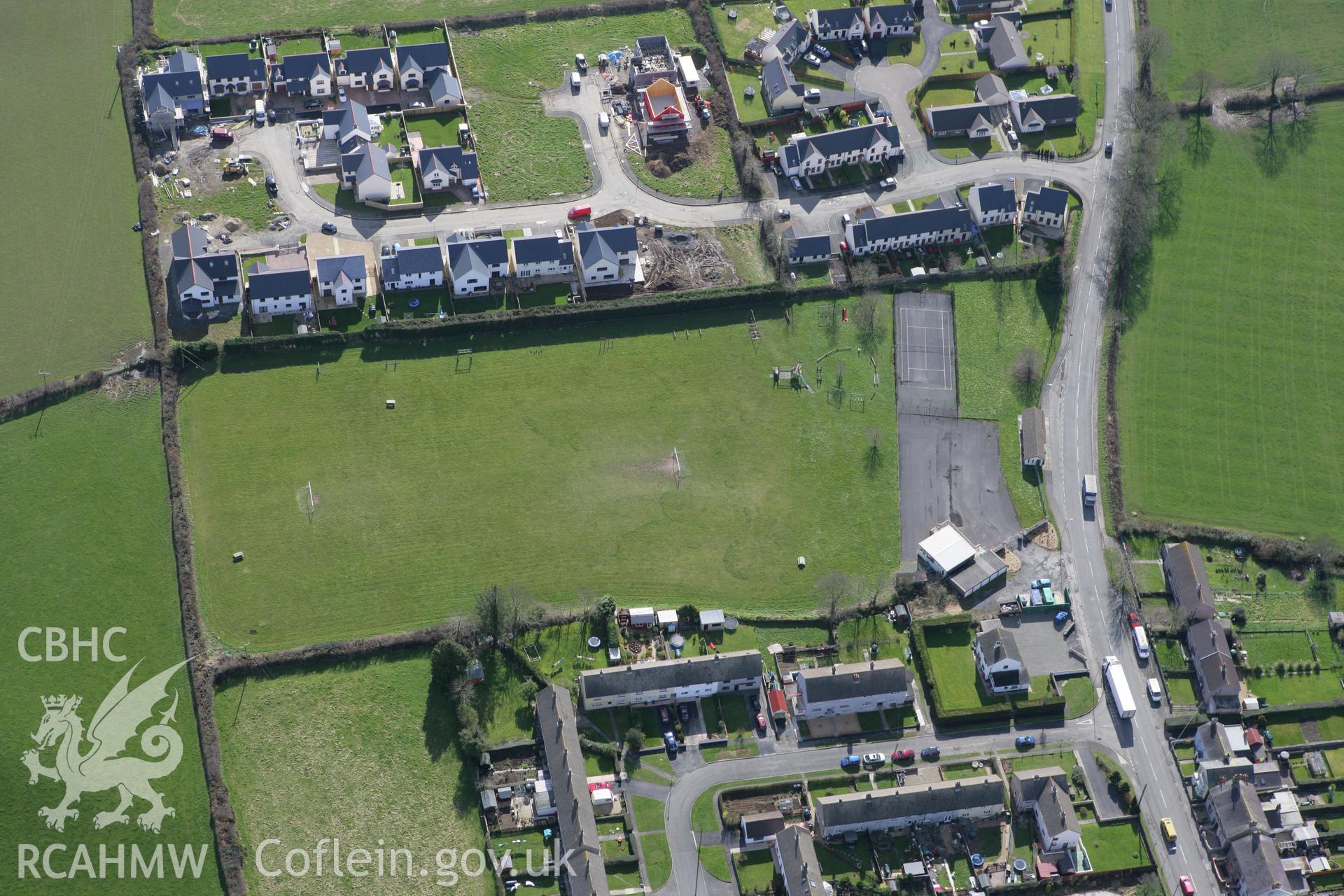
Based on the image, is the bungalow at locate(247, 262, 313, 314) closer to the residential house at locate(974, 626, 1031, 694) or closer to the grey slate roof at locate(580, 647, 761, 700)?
the grey slate roof at locate(580, 647, 761, 700)

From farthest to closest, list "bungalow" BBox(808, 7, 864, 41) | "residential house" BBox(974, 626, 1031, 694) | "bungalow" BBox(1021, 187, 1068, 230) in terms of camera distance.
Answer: "bungalow" BBox(808, 7, 864, 41) → "bungalow" BBox(1021, 187, 1068, 230) → "residential house" BBox(974, 626, 1031, 694)

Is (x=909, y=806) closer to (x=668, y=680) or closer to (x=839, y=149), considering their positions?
(x=668, y=680)

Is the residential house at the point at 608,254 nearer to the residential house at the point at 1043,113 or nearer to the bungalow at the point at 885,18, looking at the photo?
the bungalow at the point at 885,18

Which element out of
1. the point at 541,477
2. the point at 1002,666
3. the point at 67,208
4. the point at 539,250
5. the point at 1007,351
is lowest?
the point at 1002,666

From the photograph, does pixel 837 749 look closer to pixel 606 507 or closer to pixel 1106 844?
pixel 1106 844

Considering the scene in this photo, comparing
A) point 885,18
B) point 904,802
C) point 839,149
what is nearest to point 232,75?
point 839,149

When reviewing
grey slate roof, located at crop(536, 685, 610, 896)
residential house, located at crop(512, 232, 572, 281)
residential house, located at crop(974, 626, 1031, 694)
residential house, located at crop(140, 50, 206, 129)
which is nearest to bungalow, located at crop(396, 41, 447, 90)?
residential house, located at crop(140, 50, 206, 129)
